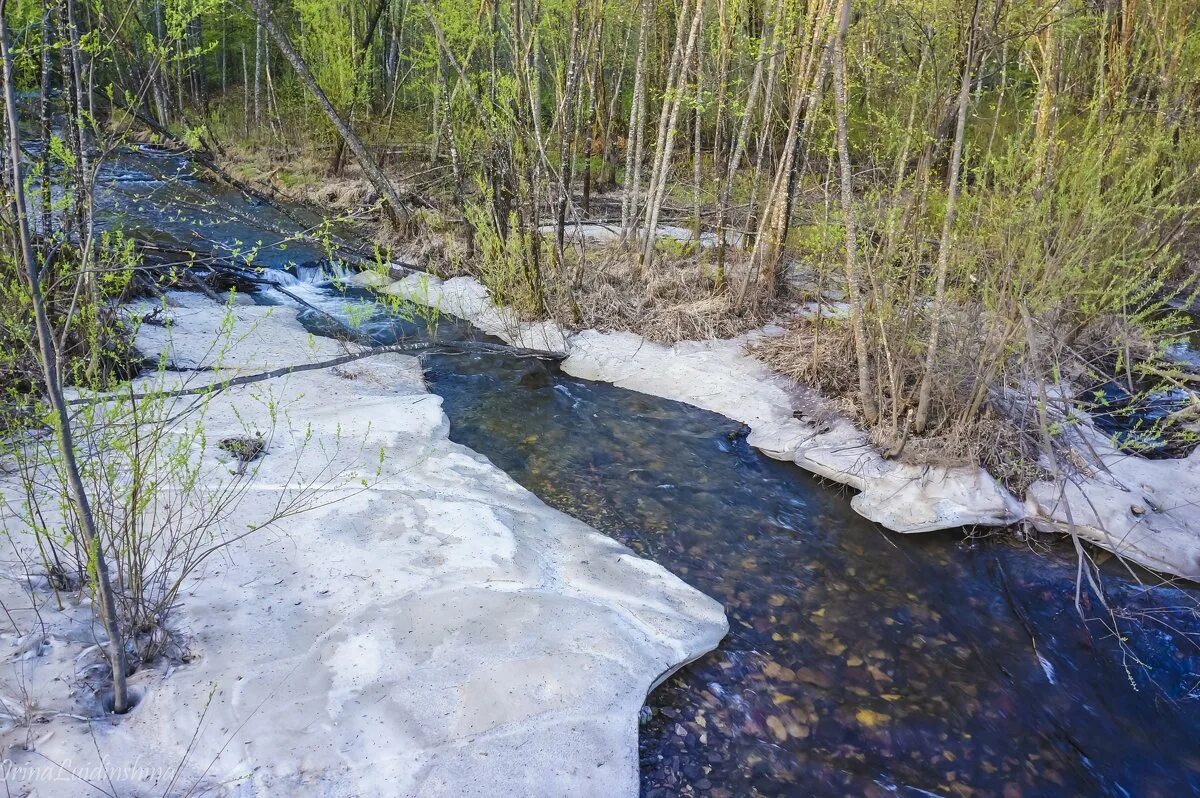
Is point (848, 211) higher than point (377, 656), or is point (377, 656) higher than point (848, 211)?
point (848, 211)

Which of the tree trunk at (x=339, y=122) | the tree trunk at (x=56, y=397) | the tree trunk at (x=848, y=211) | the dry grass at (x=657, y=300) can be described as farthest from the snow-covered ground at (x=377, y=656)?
the tree trunk at (x=339, y=122)

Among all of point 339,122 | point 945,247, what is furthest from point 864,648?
point 339,122

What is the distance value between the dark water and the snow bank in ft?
0.57

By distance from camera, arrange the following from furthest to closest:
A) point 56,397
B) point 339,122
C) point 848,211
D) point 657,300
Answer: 1. point 339,122
2. point 657,300
3. point 848,211
4. point 56,397

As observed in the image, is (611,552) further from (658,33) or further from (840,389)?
(658,33)

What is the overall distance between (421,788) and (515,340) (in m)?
5.48

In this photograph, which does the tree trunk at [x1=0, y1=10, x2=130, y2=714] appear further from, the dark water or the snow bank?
the snow bank

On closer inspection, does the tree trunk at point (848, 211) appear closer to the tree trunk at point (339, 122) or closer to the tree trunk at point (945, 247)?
the tree trunk at point (945, 247)

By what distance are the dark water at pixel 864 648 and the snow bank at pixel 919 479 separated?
17cm

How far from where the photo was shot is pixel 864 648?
377cm

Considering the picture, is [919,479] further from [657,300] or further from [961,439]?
[657,300]

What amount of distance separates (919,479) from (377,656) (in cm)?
393

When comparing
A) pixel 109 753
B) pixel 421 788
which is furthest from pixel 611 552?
pixel 109 753

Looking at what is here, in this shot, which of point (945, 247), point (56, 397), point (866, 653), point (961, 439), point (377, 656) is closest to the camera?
point (56, 397)
